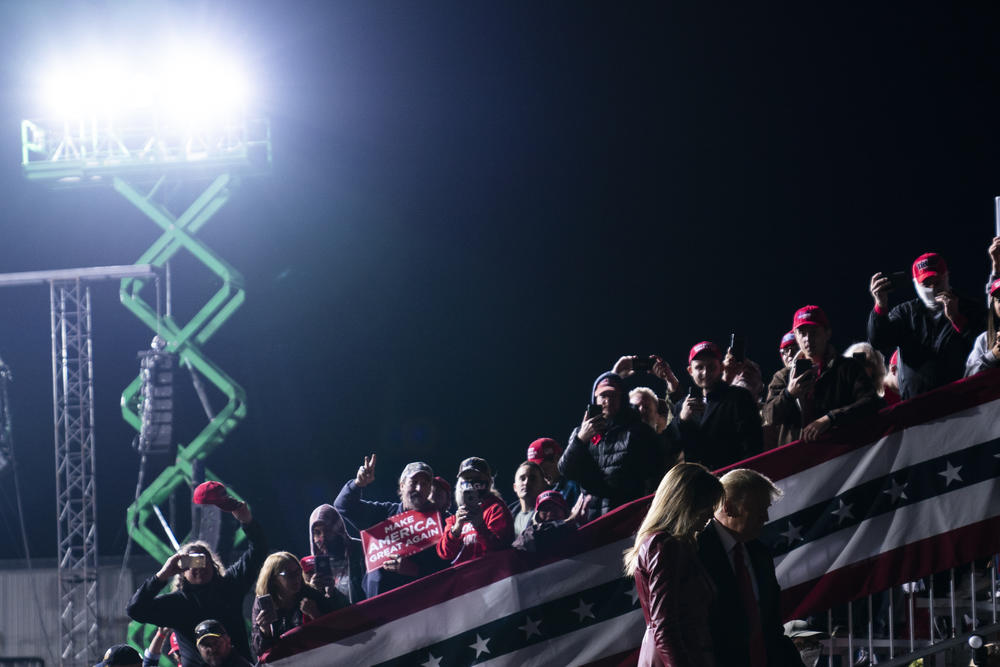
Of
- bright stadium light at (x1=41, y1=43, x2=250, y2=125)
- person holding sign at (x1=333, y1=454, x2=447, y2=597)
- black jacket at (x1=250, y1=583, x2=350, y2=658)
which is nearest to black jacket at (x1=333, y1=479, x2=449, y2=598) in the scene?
person holding sign at (x1=333, y1=454, x2=447, y2=597)

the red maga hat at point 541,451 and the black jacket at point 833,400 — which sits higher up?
the red maga hat at point 541,451

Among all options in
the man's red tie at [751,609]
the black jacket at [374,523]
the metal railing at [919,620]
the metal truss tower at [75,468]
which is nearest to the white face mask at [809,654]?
the metal railing at [919,620]

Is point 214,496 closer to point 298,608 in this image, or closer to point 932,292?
point 298,608

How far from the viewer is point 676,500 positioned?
3279 mm

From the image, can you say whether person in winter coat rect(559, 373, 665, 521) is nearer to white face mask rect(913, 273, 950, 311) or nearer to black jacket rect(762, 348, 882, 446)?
black jacket rect(762, 348, 882, 446)

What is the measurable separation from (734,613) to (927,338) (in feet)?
7.03

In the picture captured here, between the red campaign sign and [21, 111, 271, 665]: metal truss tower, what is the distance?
9330 mm

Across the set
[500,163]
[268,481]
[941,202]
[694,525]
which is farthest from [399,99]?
[694,525]

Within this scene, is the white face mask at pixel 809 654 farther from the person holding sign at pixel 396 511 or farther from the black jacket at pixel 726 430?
the person holding sign at pixel 396 511

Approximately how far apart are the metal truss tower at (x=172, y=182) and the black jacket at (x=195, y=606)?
9218mm

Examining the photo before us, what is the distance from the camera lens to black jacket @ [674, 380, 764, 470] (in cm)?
470

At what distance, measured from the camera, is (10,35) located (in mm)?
15453

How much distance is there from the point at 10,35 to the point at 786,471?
14.0m

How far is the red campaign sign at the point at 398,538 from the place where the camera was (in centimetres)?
579
